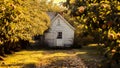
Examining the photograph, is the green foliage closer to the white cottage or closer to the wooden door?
the wooden door

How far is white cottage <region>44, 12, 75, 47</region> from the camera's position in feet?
152

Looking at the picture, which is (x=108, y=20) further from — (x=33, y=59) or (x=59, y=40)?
(x=59, y=40)

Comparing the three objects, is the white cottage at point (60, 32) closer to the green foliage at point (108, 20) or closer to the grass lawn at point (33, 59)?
the grass lawn at point (33, 59)

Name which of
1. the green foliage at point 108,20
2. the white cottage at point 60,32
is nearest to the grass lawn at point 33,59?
the white cottage at point 60,32

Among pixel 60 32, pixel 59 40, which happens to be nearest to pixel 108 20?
pixel 59 40

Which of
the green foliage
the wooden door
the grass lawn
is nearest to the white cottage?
the wooden door

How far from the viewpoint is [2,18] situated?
1845 cm

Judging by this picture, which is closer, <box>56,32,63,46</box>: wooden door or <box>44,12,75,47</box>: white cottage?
<box>56,32,63,46</box>: wooden door

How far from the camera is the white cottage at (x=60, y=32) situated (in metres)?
46.3

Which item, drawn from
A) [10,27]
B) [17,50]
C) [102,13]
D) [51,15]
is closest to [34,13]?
[17,50]

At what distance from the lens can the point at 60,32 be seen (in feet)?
153

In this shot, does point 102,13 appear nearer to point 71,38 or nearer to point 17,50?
point 17,50

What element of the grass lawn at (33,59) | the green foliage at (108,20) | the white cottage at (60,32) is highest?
the green foliage at (108,20)

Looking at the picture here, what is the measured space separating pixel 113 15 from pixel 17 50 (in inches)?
1258
